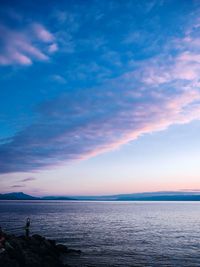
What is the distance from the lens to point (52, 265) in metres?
30.5

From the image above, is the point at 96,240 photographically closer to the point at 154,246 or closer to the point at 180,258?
the point at 154,246

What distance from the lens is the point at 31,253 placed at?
3144 cm

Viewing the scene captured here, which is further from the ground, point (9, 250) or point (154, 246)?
point (9, 250)

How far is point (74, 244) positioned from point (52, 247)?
31.4ft

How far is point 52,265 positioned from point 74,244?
18262mm

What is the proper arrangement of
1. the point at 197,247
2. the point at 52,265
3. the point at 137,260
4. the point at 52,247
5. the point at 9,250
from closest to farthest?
the point at 9,250 < the point at 52,265 < the point at 137,260 < the point at 52,247 < the point at 197,247

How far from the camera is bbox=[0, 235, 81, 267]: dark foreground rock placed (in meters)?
24.3

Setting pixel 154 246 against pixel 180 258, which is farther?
pixel 154 246

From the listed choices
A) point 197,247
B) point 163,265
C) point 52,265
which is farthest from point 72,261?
point 197,247

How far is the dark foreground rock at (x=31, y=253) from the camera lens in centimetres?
2427

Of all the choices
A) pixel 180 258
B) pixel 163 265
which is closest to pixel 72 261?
pixel 163 265

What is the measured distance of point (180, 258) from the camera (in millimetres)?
37844

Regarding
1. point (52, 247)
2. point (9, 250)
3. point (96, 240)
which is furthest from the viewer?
point (96, 240)

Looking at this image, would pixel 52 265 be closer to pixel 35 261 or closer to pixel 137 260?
pixel 35 261
